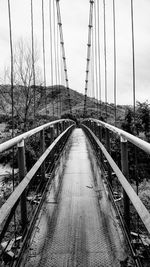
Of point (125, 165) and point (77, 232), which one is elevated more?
point (125, 165)

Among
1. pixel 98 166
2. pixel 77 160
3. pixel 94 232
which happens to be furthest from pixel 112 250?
pixel 77 160

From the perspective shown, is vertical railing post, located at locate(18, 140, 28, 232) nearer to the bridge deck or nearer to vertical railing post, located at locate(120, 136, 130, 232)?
the bridge deck

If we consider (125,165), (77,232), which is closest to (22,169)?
(77,232)

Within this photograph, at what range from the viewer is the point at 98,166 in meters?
4.86

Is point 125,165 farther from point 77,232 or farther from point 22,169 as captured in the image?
point 22,169

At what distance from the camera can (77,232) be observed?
88.4 inches

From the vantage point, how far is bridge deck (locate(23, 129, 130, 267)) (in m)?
1.86

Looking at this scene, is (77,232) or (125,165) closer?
(125,165)

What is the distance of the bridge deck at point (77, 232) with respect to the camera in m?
1.86

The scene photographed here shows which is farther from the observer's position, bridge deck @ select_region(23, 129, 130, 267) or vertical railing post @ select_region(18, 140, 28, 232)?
vertical railing post @ select_region(18, 140, 28, 232)

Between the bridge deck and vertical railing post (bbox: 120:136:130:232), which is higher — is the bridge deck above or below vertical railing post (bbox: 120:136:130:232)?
below

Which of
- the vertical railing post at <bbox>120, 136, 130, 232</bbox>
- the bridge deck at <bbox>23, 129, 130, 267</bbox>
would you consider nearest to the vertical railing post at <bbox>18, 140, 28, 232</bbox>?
the bridge deck at <bbox>23, 129, 130, 267</bbox>

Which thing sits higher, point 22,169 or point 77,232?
point 22,169

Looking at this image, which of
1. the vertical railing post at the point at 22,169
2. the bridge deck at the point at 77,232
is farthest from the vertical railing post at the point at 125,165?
the vertical railing post at the point at 22,169
